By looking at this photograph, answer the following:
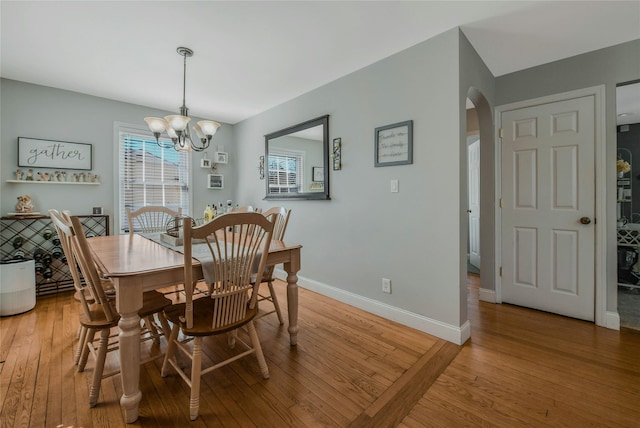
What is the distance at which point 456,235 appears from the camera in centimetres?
212

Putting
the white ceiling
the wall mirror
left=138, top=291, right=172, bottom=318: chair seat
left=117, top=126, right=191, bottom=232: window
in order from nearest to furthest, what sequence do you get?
left=138, top=291, right=172, bottom=318: chair seat
the white ceiling
the wall mirror
left=117, top=126, right=191, bottom=232: window

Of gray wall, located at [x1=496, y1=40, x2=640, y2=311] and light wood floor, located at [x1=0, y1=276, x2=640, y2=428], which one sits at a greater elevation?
gray wall, located at [x1=496, y1=40, x2=640, y2=311]

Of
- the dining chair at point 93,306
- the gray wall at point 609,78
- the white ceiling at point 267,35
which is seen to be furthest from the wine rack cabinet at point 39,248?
the gray wall at point 609,78

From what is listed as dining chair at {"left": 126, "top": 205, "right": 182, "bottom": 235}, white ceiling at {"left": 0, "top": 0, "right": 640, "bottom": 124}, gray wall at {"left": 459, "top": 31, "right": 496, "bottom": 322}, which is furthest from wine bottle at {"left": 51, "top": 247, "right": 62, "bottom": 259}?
gray wall at {"left": 459, "top": 31, "right": 496, "bottom": 322}

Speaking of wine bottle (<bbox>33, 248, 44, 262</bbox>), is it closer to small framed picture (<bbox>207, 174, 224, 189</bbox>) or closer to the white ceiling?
the white ceiling

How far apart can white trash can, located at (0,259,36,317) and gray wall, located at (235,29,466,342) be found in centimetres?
277

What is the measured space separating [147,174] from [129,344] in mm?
3262

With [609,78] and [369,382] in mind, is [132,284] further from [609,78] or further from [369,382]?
[609,78]

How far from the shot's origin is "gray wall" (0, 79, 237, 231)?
3.04 m

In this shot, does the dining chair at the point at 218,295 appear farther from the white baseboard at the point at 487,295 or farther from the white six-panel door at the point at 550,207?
the white six-panel door at the point at 550,207

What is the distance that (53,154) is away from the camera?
3.26 meters

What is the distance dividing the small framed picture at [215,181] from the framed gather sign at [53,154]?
4.89 ft

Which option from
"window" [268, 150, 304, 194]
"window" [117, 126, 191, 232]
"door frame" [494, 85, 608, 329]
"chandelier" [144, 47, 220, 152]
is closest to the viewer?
"chandelier" [144, 47, 220, 152]

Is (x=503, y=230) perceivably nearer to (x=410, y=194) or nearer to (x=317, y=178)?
(x=410, y=194)
